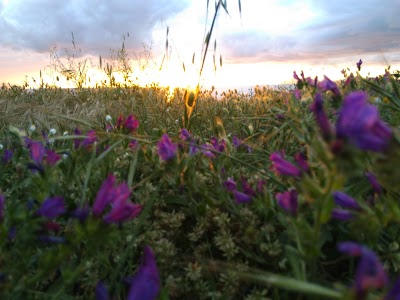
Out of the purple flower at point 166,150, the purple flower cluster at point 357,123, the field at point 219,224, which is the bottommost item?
Answer: the field at point 219,224

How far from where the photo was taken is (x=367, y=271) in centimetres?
61

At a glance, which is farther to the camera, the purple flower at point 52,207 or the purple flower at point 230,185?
the purple flower at point 230,185

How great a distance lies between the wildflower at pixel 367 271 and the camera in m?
0.59

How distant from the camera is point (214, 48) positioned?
7.79 feet

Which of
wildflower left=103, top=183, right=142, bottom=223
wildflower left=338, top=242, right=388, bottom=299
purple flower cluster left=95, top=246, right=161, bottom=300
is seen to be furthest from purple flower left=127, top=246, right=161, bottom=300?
wildflower left=338, top=242, right=388, bottom=299

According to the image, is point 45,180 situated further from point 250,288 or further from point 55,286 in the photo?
point 250,288

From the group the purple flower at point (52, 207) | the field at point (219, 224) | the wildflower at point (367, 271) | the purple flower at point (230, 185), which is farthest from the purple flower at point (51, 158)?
the wildflower at point (367, 271)

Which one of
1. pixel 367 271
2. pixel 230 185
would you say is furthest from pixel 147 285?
pixel 230 185

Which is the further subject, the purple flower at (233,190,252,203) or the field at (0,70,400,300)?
the purple flower at (233,190,252,203)

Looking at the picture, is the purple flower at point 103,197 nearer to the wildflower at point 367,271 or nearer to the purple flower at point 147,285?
the purple flower at point 147,285

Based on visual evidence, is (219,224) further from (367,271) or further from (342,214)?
(367,271)

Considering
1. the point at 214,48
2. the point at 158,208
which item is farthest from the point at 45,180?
the point at 214,48

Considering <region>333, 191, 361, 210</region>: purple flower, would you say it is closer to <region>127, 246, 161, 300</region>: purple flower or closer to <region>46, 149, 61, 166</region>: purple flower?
<region>127, 246, 161, 300</region>: purple flower

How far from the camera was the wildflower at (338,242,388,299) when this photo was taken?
590 millimetres
